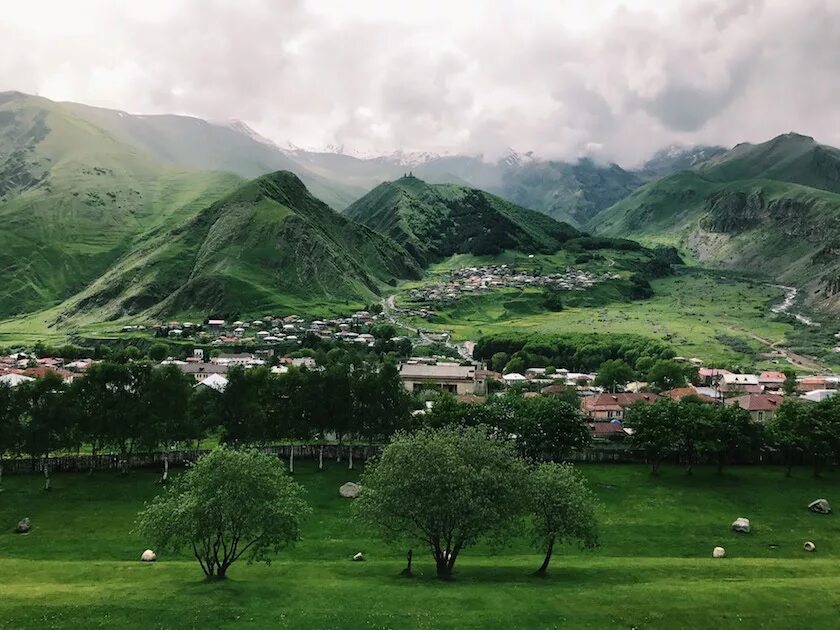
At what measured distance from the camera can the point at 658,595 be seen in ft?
151

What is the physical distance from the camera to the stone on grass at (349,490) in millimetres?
76562

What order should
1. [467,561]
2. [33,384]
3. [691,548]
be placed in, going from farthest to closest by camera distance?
[33,384] → [691,548] → [467,561]

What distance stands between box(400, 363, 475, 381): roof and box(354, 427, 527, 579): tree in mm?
96307

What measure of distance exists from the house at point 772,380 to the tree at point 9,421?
153m

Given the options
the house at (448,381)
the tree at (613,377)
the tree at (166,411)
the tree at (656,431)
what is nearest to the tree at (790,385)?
the tree at (613,377)

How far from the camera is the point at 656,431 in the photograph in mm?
86250

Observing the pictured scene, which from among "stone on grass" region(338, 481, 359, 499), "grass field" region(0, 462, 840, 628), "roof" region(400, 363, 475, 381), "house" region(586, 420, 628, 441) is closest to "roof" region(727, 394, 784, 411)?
"house" region(586, 420, 628, 441)

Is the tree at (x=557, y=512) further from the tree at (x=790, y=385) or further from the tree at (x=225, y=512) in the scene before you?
the tree at (x=790, y=385)

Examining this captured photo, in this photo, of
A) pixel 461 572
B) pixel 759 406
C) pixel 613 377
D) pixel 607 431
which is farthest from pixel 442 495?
pixel 613 377

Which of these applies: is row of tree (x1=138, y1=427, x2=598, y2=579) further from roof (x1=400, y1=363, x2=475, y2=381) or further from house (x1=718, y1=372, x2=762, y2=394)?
house (x1=718, y1=372, x2=762, y2=394)

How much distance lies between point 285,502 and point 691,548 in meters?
42.0

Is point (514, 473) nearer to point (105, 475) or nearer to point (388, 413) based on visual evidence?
point (388, 413)

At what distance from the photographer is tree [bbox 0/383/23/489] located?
2886 inches

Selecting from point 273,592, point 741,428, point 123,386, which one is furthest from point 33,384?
point 741,428
